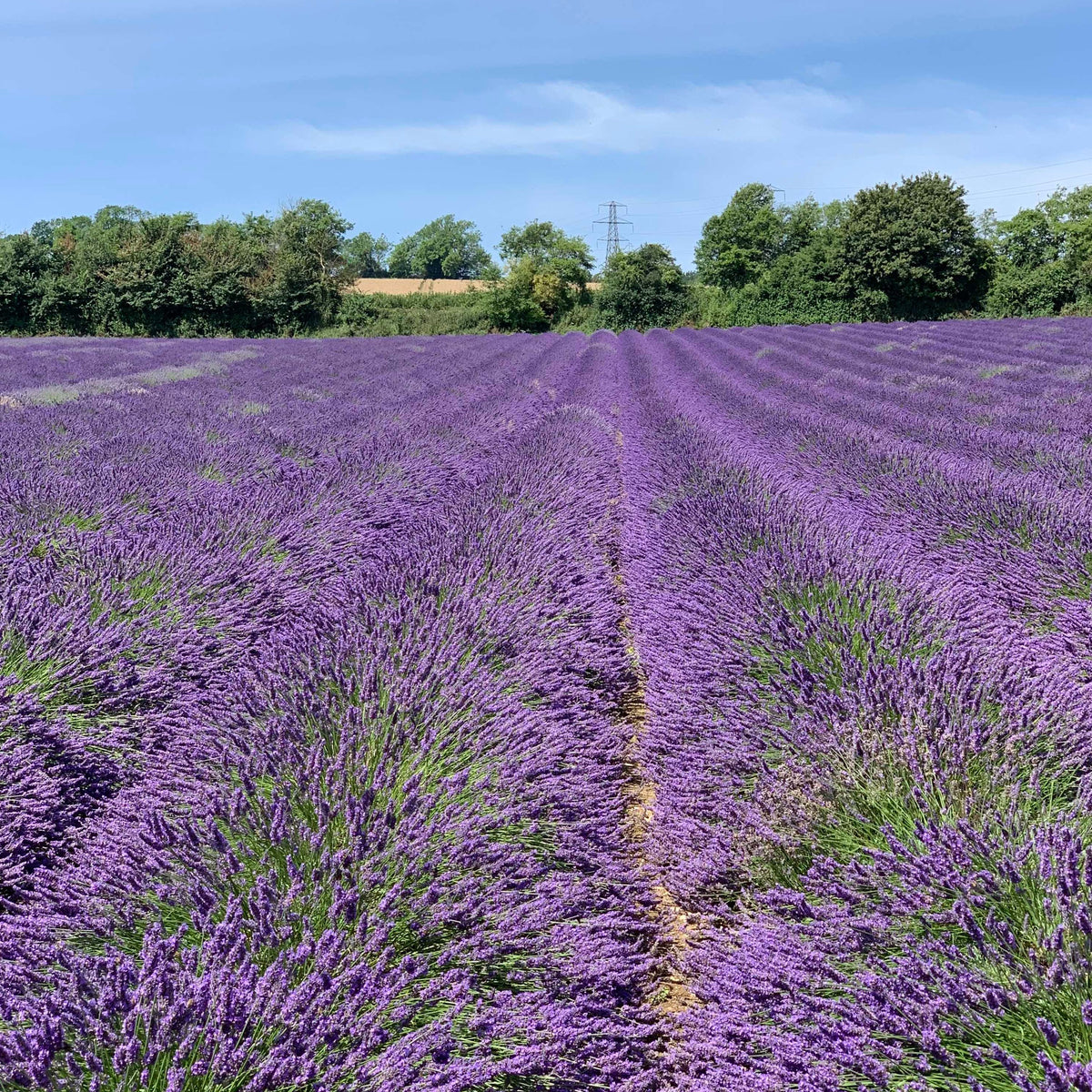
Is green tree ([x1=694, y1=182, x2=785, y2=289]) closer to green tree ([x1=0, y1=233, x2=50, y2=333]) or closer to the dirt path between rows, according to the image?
green tree ([x1=0, y1=233, x2=50, y2=333])

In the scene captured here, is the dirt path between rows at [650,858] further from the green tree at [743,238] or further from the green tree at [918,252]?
the green tree at [743,238]

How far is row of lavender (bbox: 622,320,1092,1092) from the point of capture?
112 cm

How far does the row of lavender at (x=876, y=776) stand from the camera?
3.67ft

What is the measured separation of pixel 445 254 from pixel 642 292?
4363 centimetres

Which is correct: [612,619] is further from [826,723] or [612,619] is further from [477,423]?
[477,423]

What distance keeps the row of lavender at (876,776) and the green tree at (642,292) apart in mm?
33144

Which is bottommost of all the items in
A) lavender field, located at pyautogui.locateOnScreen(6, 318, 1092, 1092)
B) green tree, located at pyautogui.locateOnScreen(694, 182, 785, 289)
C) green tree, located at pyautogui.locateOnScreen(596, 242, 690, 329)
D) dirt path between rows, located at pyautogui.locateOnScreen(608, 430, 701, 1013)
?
dirt path between rows, located at pyautogui.locateOnScreen(608, 430, 701, 1013)

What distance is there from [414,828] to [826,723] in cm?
102

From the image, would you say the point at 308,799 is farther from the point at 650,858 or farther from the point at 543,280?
the point at 543,280

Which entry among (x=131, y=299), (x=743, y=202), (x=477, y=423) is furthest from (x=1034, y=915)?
(x=743, y=202)

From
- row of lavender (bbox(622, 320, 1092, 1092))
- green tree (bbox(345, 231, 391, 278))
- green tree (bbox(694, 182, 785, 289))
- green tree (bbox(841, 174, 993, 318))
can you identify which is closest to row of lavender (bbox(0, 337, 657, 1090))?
row of lavender (bbox(622, 320, 1092, 1092))

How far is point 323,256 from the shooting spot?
3388 cm

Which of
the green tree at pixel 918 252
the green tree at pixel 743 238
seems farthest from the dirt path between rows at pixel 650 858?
the green tree at pixel 743 238

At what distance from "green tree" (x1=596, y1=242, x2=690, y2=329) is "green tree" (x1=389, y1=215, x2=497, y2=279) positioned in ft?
128
